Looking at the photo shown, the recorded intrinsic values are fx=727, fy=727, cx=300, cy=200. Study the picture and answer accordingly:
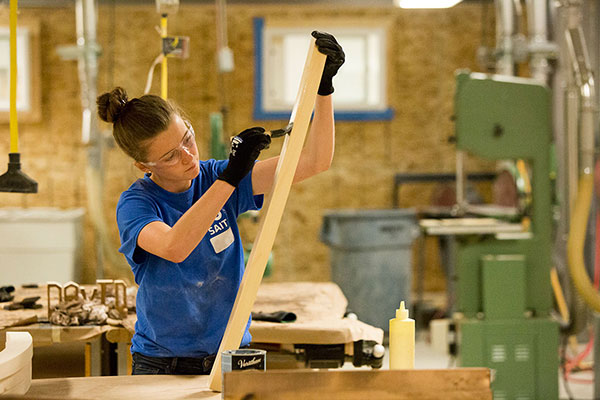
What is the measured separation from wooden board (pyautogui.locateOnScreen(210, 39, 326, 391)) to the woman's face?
229mm

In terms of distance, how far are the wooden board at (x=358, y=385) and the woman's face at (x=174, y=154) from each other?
2.01 ft

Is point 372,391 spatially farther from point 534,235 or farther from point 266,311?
point 534,235

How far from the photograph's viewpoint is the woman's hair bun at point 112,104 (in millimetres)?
1771

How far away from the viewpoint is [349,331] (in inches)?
89.7

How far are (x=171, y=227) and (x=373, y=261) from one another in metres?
3.51

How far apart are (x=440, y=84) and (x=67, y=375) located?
4649mm

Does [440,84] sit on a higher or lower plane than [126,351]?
higher

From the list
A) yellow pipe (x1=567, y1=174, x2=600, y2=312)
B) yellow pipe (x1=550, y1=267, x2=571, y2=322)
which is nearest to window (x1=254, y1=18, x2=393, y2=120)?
yellow pipe (x1=550, y1=267, x2=571, y2=322)

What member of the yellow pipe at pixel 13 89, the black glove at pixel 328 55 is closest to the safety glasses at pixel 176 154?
the black glove at pixel 328 55

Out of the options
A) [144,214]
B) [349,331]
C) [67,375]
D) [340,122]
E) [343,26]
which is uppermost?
[343,26]

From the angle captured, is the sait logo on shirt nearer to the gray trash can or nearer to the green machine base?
the green machine base

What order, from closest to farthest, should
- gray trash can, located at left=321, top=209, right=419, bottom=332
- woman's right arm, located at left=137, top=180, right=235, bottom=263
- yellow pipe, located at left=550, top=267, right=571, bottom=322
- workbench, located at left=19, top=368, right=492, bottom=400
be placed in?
1. workbench, located at left=19, top=368, right=492, bottom=400
2. woman's right arm, located at left=137, top=180, right=235, bottom=263
3. yellow pipe, located at left=550, top=267, right=571, bottom=322
4. gray trash can, located at left=321, top=209, right=419, bottom=332

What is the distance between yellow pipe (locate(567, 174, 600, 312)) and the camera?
3381mm

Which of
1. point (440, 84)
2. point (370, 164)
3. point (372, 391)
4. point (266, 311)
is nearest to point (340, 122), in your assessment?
point (370, 164)
